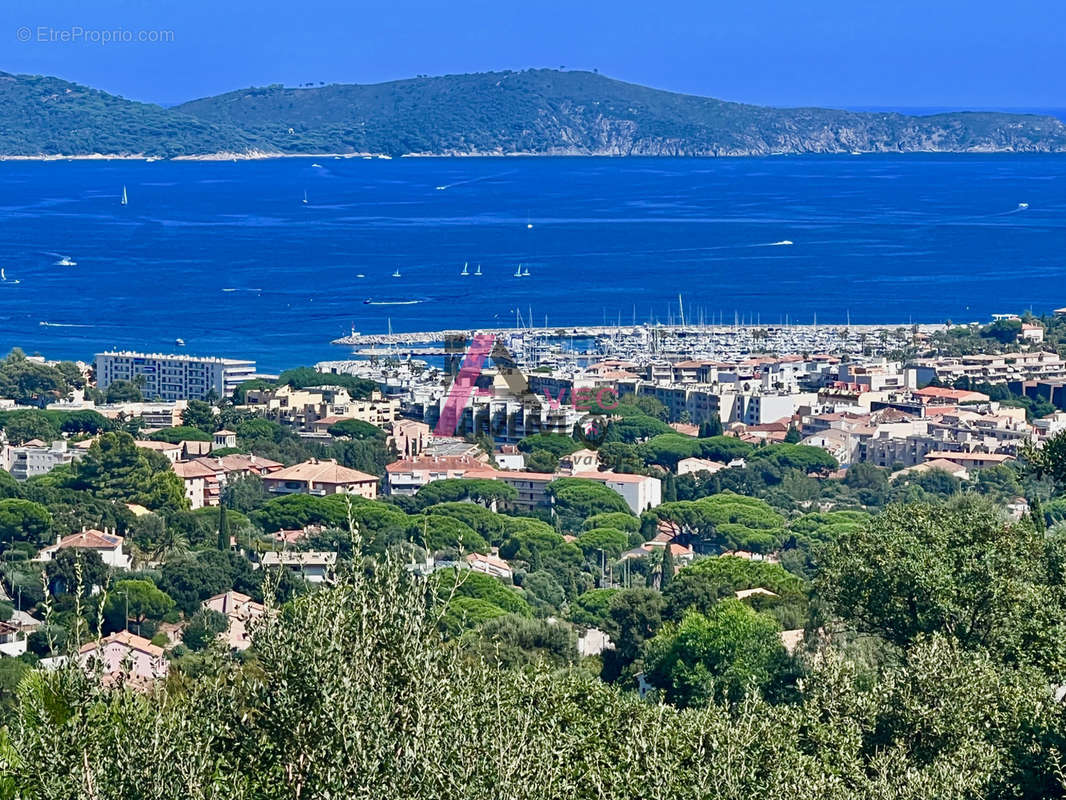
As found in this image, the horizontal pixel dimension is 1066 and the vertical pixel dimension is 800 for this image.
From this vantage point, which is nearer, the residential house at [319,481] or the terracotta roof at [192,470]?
the residential house at [319,481]

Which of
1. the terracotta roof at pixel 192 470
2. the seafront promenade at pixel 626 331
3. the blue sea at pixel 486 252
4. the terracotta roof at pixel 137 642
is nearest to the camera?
the terracotta roof at pixel 137 642

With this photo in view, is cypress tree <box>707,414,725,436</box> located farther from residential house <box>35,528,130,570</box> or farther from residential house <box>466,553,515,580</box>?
residential house <box>35,528,130,570</box>

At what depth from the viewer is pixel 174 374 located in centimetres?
3500

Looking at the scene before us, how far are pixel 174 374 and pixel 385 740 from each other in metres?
30.7

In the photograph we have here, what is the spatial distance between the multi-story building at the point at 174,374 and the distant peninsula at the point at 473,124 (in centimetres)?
9039

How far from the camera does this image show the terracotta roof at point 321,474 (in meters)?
24.7

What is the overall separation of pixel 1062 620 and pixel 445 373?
2550 cm

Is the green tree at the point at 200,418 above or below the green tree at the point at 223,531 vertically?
below

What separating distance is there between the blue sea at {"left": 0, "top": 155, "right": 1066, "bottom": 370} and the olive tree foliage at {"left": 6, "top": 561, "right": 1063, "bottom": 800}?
A: 3244 cm

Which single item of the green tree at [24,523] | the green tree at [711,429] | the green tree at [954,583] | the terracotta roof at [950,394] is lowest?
the green tree at [711,429]

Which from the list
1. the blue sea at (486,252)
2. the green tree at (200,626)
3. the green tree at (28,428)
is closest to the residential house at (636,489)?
the green tree at (200,626)

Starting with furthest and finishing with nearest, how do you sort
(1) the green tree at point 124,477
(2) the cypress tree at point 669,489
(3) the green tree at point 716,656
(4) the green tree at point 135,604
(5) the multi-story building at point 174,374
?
1. (5) the multi-story building at point 174,374
2. (2) the cypress tree at point 669,489
3. (1) the green tree at point 124,477
4. (4) the green tree at point 135,604
5. (3) the green tree at point 716,656

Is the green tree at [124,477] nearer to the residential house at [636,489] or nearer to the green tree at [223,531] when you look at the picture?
the green tree at [223,531]

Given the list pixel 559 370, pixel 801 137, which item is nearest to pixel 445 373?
pixel 559 370
